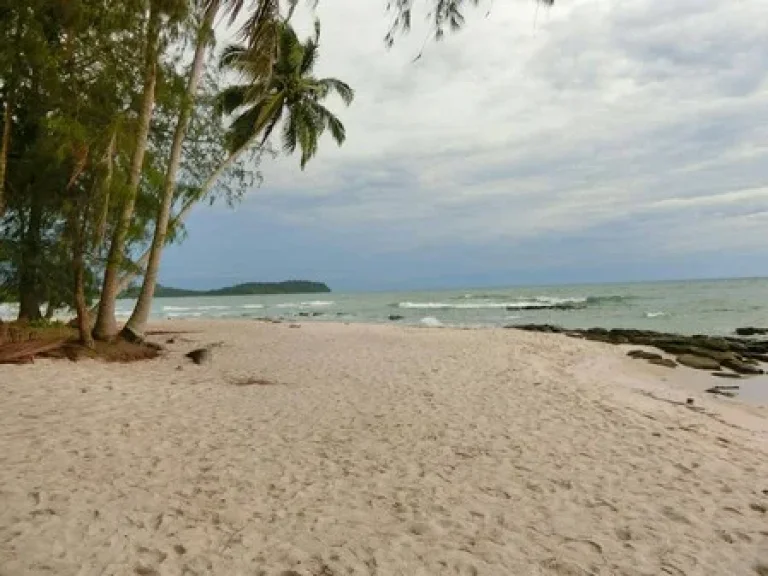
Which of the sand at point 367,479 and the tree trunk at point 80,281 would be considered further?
the tree trunk at point 80,281

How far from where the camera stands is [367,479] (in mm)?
5172

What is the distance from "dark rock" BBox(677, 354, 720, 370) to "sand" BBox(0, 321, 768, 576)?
521 centimetres

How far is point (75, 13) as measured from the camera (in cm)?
943

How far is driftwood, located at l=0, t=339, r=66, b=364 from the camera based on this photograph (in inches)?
369

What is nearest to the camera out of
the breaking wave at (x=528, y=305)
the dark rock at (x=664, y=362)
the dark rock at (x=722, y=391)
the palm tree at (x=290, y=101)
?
the dark rock at (x=722, y=391)

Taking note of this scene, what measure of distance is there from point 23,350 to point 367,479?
299 inches

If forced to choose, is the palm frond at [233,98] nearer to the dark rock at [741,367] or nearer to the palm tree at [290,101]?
the palm tree at [290,101]

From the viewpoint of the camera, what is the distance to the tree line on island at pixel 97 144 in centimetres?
976

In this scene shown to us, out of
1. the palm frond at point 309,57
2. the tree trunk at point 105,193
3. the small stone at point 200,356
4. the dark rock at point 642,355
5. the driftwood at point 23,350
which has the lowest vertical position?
the dark rock at point 642,355

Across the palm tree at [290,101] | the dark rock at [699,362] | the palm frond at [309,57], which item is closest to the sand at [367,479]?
the dark rock at [699,362]

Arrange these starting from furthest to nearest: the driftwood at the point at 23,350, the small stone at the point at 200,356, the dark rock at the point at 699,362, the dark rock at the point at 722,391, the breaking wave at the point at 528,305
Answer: the breaking wave at the point at 528,305
the dark rock at the point at 699,362
the small stone at the point at 200,356
the dark rock at the point at 722,391
the driftwood at the point at 23,350

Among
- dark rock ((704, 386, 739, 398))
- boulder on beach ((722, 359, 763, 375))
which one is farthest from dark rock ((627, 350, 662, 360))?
dark rock ((704, 386, 739, 398))

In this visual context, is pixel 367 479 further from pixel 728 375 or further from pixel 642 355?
pixel 642 355

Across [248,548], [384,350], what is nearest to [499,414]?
[248,548]
